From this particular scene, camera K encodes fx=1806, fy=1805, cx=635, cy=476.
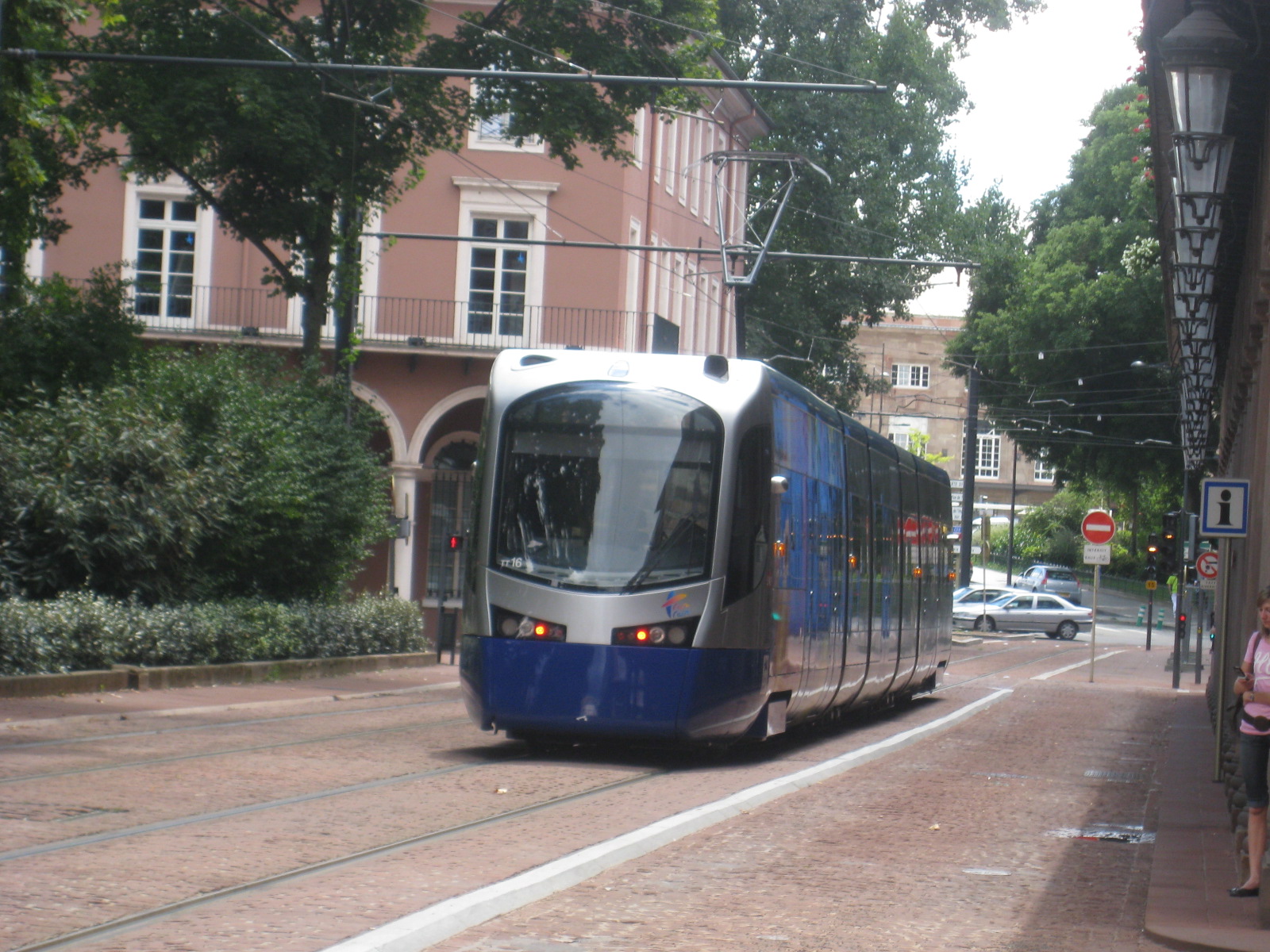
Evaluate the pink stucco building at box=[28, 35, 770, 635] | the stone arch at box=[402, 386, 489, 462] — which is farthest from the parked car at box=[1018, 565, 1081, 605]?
the stone arch at box=[402, 386, 489, 462]

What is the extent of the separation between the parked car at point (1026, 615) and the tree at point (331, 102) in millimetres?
37486

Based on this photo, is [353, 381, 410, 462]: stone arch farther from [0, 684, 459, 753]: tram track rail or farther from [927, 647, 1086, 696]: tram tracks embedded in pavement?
[0, 684, 459, 753]: tram track rail

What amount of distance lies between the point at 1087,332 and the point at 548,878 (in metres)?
55.0

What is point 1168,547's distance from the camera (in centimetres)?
3556

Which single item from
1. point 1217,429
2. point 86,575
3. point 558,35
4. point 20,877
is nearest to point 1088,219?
point 1217,429

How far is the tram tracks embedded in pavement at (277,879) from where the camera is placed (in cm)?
626

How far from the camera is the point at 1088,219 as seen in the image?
199ft

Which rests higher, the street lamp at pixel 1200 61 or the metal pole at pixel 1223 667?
the street lamp at pixel 1200 61

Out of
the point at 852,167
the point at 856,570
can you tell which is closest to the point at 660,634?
the point at 856,570

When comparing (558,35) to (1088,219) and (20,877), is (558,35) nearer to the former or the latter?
(20,877)

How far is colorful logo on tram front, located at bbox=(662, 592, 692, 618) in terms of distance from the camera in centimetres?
1288

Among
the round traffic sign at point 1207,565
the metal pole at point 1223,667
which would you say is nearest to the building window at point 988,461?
the round traffic sign at point 1207,565

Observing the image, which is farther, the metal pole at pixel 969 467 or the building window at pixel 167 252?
the metal pole at pixel 969 467

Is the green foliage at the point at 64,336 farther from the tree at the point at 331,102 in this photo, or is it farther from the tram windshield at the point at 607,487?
the tram windshield at the point at 607,487
